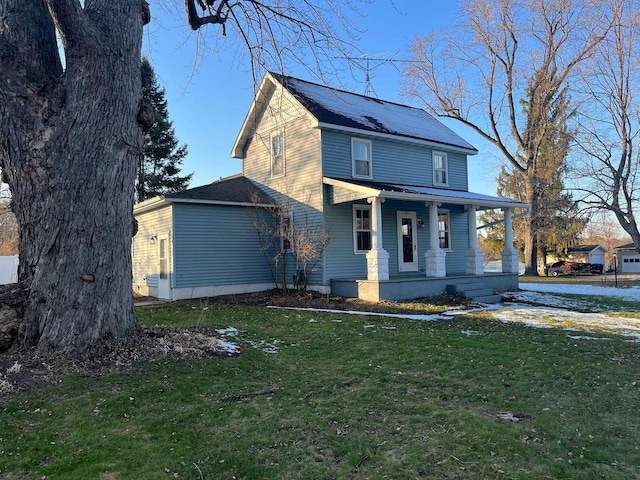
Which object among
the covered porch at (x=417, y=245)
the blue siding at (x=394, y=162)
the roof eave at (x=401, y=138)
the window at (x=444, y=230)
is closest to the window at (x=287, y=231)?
the covered porch at (x=417, y=245)

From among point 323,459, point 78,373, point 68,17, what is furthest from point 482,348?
point 68,17

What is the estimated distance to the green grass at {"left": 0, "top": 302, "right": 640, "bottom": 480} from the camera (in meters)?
3.10

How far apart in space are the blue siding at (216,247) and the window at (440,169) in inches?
271

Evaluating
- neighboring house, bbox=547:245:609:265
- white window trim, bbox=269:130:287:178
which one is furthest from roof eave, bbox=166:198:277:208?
neighboring house, bbox=547:245:609:265

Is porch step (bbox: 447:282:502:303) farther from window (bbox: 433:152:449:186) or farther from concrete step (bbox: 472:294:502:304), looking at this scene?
window (bbox: 433:152:449:186)

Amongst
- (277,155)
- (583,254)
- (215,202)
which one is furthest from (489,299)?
(583,254)

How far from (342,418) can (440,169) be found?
14.7 metres

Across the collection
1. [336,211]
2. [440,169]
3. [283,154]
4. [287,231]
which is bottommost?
[287,231]

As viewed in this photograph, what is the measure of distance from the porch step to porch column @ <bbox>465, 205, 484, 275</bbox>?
1.21 metres

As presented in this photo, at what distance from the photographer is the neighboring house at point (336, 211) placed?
13836 millimetres

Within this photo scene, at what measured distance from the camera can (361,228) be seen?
1504 cm

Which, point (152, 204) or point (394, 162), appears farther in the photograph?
point (394, 162)

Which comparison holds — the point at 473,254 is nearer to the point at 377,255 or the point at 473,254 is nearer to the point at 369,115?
the point at 377,255

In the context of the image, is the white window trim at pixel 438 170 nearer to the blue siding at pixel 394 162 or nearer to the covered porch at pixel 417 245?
the blue siding at pixel 394 162
